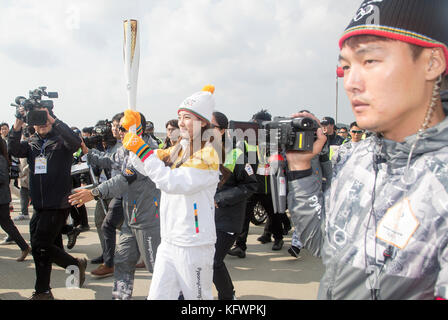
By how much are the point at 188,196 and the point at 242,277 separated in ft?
8.15

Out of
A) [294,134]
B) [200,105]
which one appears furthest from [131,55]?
[294,134]

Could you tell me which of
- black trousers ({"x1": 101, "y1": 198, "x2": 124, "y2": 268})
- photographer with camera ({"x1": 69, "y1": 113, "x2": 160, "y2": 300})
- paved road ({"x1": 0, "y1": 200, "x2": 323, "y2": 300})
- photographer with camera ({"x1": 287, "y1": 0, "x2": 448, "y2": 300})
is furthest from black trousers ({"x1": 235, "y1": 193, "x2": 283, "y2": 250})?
photographer with camera ({"x1": 287, "y1": 0, "x2": 448, "y2": 300})

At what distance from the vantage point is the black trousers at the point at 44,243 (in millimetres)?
3590

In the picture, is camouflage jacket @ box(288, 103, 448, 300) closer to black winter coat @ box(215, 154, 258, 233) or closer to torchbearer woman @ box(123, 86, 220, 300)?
torchbearer woman @ box(123, 86, 220, 300)

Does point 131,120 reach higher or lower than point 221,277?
higher

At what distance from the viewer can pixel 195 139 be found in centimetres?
264

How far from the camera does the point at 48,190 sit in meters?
3.68

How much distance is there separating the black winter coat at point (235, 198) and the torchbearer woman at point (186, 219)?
2.94 ft

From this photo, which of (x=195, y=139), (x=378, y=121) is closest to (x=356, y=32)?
(x=378, y=121)

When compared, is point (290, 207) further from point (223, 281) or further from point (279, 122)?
point (223, 281)

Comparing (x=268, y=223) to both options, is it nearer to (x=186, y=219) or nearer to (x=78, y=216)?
(x=78, y=216)

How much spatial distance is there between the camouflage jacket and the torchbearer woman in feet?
4.30

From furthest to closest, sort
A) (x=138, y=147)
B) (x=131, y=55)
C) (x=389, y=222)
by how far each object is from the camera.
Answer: (x=131, y=55)
(x=138, y=147)
(x=389, y=222)

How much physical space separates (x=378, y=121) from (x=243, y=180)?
274 centimetres
